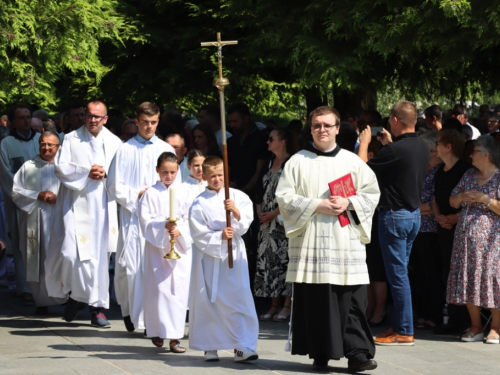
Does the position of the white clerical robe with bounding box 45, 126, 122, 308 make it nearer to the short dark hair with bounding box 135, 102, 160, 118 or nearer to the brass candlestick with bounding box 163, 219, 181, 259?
the short dark hair with bounding box 135, 102, 160, 118

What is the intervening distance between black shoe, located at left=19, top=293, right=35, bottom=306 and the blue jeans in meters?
4.57

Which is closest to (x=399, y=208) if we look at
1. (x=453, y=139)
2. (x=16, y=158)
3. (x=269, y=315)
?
(x=453, y=139)

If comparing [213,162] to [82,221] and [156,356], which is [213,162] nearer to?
[156,356]

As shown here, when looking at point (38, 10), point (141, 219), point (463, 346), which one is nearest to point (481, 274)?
point (463, 346)

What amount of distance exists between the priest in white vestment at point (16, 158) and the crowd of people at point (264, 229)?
0.07 ft

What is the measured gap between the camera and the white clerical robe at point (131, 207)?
32.3 feet

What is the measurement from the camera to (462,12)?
9.73 metres

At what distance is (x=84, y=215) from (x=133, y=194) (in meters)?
0.89

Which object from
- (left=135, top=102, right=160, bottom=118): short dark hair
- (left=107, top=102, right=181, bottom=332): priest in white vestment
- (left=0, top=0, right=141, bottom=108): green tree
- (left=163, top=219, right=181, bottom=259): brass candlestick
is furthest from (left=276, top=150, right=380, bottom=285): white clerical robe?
(left=0, top=0, right=141, bottom=108): green tree

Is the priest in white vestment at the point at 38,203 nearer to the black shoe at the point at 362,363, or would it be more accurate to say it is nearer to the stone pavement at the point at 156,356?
the stone pavement at the point at 156,356

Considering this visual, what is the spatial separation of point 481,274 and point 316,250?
2240 millimetres

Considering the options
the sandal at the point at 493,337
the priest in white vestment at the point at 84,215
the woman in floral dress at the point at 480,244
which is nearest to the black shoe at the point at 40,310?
the priest in white vestment at the point at 84,215

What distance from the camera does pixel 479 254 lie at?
9695 mm

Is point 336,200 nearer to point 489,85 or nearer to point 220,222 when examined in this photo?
point 220,222
